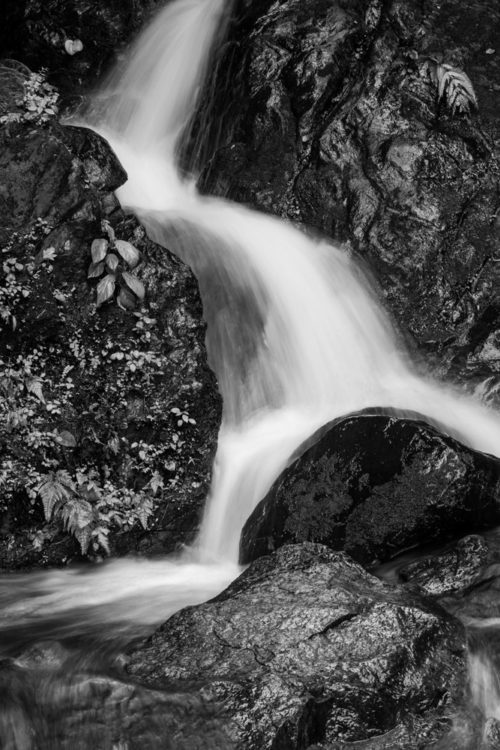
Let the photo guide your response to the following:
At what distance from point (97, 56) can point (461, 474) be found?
9.39 m

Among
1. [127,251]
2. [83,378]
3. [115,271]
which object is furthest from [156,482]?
[127,251]

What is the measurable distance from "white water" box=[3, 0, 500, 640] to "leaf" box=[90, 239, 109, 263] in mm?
1463

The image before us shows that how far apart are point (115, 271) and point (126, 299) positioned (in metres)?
0.28

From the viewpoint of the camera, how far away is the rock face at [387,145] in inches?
354

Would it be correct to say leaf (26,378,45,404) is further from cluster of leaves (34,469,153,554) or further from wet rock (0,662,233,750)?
wet rock (0,662,233,750)

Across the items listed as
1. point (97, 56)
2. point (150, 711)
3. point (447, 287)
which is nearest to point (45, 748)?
point (150, 711)

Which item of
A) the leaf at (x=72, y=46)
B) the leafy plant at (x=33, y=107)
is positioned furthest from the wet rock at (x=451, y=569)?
the leaf at (x=72, y=46)

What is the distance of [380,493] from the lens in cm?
591

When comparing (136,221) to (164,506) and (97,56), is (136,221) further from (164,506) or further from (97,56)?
(97,56)

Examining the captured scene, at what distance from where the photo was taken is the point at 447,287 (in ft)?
29.5

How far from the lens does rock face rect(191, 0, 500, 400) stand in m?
9.00

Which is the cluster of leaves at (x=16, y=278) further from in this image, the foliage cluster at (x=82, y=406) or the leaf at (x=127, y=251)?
the leaf at (x=127, y=251)

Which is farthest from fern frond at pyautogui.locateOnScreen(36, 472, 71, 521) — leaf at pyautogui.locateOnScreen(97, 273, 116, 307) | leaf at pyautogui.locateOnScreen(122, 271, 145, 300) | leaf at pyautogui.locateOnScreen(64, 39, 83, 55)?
leaf at pyautogui.locateOnScreen(64, 39, 83, 55)

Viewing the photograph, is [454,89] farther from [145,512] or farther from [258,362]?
[145,512]
